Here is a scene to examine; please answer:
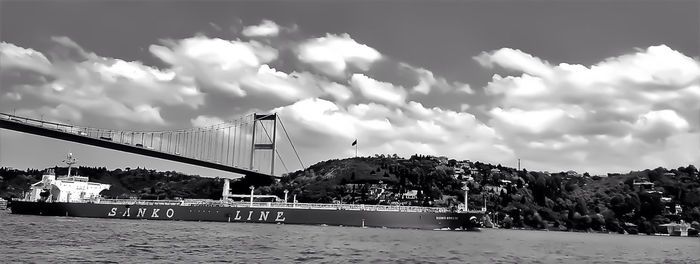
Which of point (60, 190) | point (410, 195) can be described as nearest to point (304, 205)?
point (60, 190)

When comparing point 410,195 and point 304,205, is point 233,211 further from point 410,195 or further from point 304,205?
point 410,195

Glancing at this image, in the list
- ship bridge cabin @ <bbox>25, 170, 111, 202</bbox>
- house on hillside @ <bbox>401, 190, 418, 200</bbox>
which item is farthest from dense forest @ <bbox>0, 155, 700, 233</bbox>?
ship bridge cabin @ <bbox>25, 170, 111, 202</bbox>

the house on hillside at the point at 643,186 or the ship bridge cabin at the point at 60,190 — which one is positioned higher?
the house on hillside at the point at 643,186

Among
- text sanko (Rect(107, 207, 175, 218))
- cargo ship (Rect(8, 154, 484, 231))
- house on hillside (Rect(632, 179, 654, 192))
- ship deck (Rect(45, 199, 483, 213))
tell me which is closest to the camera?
cargo ship (Rect(8, 154, 484, 231))

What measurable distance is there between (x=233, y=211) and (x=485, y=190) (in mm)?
90022

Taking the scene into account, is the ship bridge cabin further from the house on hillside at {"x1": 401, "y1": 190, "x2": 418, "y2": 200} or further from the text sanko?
the house on hillside at {"x1": 401, "y1": 190, "x2": 418, "y2": 200}

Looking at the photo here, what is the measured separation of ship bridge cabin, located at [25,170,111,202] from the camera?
78.8 metres

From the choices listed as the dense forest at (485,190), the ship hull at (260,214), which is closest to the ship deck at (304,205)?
the ship hull at (260,214)

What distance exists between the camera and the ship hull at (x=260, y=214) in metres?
59.7

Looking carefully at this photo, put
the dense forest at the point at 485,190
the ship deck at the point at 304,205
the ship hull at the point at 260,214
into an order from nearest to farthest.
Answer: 1. the ship hull at the point at 260,214
2. the ship deck at the point at 304,205
3. the dense forest at the point at 485,190

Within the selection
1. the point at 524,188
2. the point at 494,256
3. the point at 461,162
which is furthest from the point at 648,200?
the point at 494,256

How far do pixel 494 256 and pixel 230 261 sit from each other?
14.8m

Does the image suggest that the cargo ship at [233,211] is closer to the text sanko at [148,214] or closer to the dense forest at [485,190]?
the text sanko at [148,214]

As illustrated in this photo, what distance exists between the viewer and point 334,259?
79.9 ft
